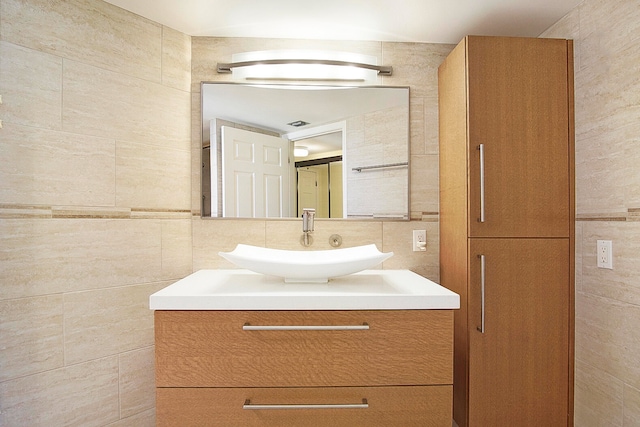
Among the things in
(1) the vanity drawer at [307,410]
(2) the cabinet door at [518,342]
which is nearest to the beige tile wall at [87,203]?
(1) the vanity drawer at [307,410]

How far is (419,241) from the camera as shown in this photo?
181cm

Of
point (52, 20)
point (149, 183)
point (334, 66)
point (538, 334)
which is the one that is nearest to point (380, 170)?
point (334, 66)

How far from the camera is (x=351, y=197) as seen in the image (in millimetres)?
1801

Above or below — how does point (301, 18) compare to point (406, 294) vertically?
above

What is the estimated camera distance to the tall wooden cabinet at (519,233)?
56.8 inches

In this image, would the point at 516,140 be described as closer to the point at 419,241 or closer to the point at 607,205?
the point at 607,205

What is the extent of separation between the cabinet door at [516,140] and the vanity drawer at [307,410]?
2.25 ft

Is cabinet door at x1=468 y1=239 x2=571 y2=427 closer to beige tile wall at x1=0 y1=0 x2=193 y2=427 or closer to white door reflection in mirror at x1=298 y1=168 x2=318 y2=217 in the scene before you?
white door reflection in mirror at x1=298 y1=168 x2=318 y2=217

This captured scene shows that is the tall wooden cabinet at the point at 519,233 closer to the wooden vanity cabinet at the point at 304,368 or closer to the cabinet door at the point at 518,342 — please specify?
Result: the cabinet door at the point at 518,342

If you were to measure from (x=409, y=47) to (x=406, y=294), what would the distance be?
130cm

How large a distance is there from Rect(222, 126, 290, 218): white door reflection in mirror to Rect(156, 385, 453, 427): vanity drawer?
85 centimetres

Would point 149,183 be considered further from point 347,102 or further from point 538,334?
point 538,334

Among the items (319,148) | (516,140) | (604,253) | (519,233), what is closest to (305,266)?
(319,148)

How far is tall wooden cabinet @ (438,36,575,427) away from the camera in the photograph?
56.8 inches
